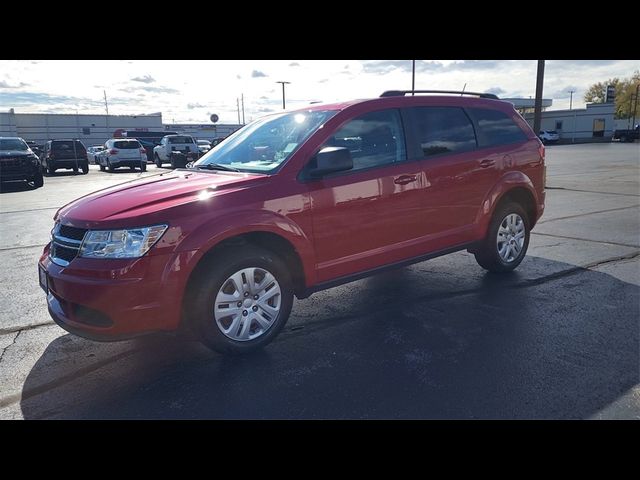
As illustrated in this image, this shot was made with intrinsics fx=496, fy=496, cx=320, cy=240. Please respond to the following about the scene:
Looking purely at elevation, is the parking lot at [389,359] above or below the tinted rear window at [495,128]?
below

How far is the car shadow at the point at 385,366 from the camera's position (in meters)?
3.04

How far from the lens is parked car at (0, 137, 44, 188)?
16.6m

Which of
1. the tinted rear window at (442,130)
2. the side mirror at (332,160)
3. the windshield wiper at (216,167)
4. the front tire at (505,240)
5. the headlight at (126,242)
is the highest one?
the tinted rear window at (442,130)

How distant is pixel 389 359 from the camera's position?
367 cm

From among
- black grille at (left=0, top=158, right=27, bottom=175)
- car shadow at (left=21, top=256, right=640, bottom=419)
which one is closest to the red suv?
car shadow at (left=21, top=256, right=640, bottom=419)

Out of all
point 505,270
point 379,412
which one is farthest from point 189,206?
point 505,270

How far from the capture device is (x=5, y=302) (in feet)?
16.7

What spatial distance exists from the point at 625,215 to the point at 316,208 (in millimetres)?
8146

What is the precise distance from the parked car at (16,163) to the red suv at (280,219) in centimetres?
1504

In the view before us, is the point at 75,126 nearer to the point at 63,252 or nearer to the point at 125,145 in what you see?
the point at 125,145

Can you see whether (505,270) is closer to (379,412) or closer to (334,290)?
(334,290)

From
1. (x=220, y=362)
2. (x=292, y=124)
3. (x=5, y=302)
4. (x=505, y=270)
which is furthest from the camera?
(x=505, y=270)

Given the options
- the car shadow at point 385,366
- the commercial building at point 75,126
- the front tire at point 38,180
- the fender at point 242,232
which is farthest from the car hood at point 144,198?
the commercial building at point 75,126

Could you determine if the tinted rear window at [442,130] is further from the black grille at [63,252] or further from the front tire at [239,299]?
the black grille at [63,252]
